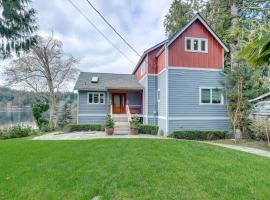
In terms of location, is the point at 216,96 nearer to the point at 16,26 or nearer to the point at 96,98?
the point at 96,98

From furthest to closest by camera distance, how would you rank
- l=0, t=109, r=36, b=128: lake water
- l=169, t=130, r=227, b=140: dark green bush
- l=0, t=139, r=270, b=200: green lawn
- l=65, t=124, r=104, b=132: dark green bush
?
1. l=0, t=109, r=36, b=128: lake water
2. l=65, t=124, r=104, b=132: dark green bush
3. l=169, t=130, r=227, b=140: dark green bush
4. l=0, t=139, r=270, b=200: green lawn

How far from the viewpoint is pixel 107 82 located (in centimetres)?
2019

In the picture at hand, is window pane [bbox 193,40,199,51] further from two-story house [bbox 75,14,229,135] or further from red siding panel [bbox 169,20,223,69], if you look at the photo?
red siding panel [bbox 169,20,223,69]

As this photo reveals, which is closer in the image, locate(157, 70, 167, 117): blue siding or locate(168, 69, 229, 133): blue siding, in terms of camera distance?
locate(168, 69, 229, 133): blue siding

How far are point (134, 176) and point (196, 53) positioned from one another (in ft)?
37.4

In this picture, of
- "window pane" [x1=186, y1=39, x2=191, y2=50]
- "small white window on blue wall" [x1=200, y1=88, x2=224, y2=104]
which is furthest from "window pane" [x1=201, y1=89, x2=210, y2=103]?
"window pane" [x1=186, y1=39, x2=191, y2=50]

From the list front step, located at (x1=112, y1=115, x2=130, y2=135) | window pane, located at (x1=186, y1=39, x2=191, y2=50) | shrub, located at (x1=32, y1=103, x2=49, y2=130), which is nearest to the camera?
window pane, located at (x1=186, y1=39, x2=191, y2=50)

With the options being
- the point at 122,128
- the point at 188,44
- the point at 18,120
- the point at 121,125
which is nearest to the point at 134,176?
the point at 122,128

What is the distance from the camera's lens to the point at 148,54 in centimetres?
1702

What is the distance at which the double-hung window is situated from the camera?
19.0 metres

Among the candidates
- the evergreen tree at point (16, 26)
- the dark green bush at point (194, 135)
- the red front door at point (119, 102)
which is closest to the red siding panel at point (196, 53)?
the dark green bush at point (194, 135)

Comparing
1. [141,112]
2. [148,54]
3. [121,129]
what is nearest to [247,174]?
[121,129]

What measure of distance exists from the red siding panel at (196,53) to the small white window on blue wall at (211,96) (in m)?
1.66

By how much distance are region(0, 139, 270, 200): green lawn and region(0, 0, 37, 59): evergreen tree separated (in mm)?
4598
